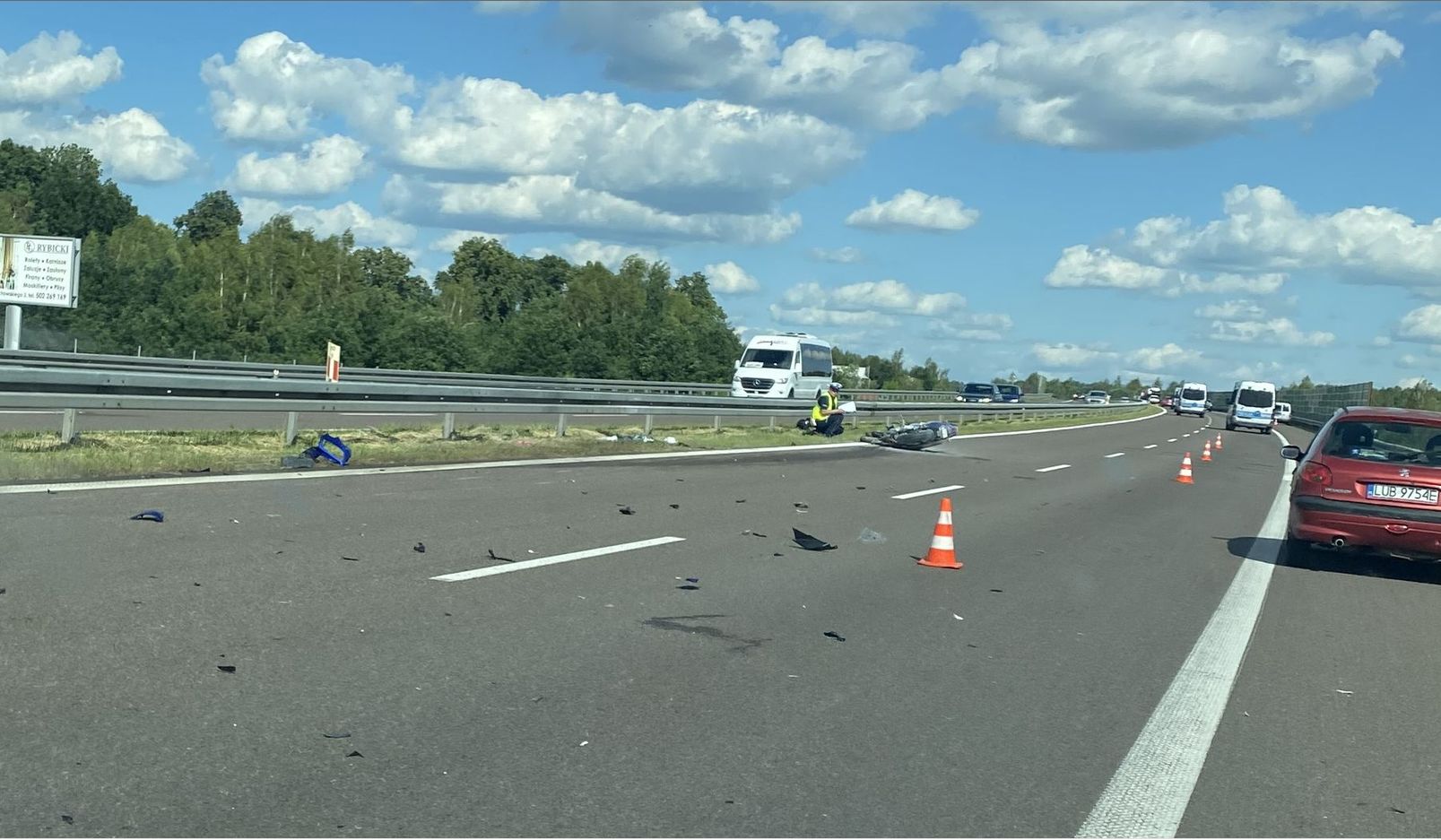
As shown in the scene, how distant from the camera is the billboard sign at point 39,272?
37.7 metres

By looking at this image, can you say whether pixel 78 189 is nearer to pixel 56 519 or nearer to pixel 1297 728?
pixel 56 519

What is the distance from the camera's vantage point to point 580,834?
13.9 ft

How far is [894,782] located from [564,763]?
118 centimetres

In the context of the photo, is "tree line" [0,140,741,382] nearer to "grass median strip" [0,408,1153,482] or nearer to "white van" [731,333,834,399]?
"white van" [731,333,834,399]

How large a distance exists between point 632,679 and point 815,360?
4108 centimetres

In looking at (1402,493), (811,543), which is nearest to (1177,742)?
(811,543)

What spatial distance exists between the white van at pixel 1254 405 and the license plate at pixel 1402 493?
53331 millimetres

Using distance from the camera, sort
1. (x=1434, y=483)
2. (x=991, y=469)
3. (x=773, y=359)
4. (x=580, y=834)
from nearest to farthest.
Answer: (x=580, y=834)
(x=1434, y=483)
(x=991, y=469)
(x=773, y=359)

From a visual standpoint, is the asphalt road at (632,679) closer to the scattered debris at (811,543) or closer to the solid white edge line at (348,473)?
the scattered debris at (811,543)

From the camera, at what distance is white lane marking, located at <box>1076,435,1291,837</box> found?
4.71 m

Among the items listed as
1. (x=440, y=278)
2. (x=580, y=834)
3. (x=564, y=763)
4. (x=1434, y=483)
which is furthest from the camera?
(x=440, y=278)

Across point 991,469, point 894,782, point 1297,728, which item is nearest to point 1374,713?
point 1297,728

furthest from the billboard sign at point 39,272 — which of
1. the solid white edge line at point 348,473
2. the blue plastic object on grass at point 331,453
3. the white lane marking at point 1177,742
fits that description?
the white lane marking at point 1177,742

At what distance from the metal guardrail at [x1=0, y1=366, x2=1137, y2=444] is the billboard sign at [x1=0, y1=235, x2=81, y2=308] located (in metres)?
20.2
